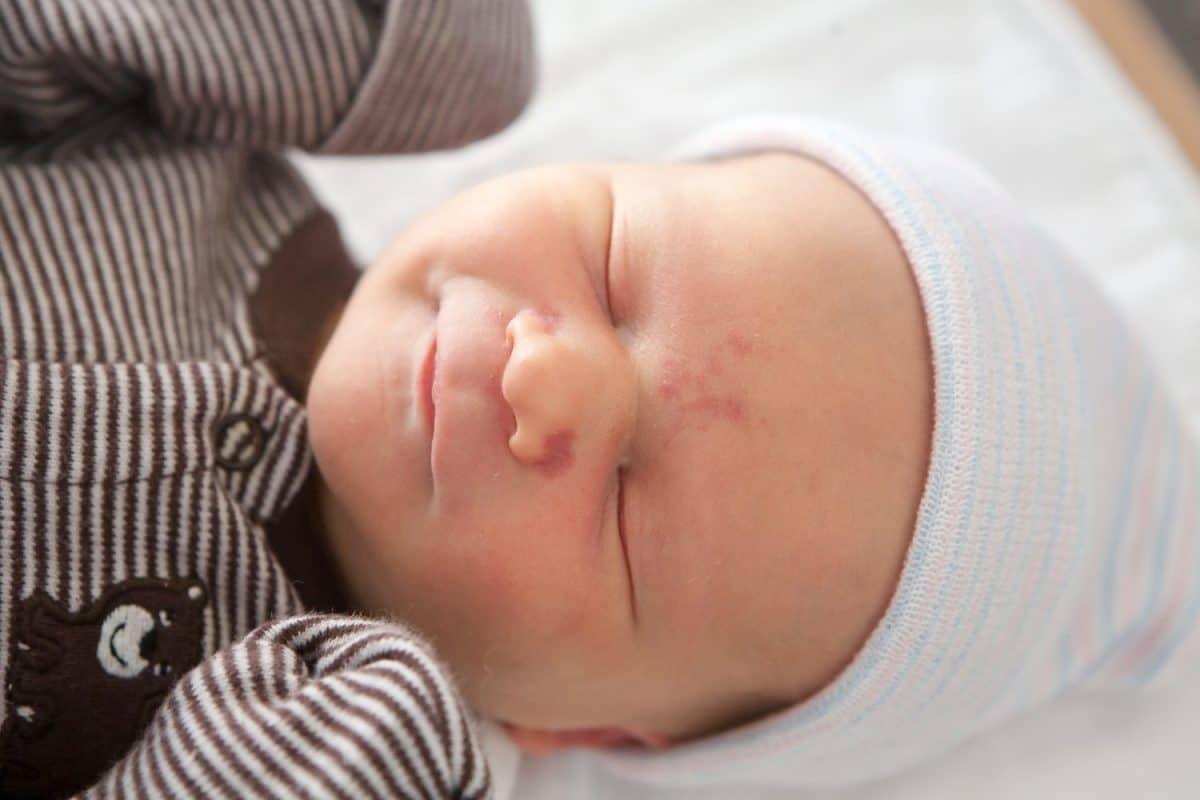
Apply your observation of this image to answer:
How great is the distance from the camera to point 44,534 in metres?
0.79

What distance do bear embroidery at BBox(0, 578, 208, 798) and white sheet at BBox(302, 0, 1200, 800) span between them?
60 centimetres

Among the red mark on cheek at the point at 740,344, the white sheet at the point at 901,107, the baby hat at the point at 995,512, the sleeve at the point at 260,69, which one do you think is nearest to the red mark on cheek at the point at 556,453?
the red mark on cheek at the point at 740,344

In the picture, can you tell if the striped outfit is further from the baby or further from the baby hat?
the baby hat

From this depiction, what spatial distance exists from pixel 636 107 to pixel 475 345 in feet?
2.21

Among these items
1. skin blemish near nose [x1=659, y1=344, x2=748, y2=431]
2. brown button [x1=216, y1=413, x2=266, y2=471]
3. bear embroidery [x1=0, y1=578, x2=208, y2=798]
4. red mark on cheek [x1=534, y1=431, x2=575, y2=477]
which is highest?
skin blemish near nose [x1=659, y1=344, x2=748, y2=431]

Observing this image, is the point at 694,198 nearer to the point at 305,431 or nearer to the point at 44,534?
the point at 305,431

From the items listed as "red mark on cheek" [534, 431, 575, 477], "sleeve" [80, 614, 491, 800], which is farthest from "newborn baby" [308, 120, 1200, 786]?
"sleeve" [80, 614, 491, 800]

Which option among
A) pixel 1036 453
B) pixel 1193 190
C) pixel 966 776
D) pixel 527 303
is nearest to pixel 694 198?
pixel 527 303

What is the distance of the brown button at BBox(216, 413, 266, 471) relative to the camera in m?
0.87

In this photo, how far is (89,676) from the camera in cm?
79

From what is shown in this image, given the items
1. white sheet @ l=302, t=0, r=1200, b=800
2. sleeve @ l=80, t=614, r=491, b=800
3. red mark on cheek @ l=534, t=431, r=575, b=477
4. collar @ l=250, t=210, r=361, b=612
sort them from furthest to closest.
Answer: white sheet @ l=302, t=0, r=1200, b=800
collar @ l=250, t=210, r=361, b=612
red mark on cheek @ l=534, t=431, r=575, b=477
sleeve @ l=80, t=614, r=491, b=800

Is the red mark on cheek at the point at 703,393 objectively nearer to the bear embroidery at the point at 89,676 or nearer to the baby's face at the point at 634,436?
the baby's face at the point at 634,436

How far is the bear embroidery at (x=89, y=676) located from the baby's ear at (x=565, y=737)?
303mm

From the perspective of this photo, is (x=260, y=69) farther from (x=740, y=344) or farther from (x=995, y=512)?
(x=995, y=512)
